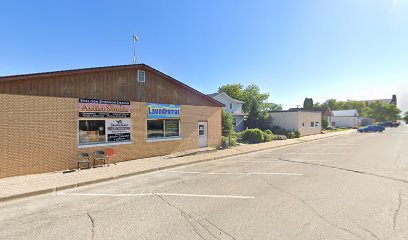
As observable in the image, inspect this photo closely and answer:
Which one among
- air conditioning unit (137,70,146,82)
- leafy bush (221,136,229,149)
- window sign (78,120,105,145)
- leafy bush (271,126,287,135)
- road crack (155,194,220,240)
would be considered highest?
air conditioning unit (137,70,146,82)

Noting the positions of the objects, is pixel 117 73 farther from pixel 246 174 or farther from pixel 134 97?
pixel 246 174

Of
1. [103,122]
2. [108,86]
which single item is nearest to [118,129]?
[103,122]

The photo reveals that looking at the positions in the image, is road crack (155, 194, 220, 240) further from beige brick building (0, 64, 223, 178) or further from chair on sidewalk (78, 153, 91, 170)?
beige brick building (0, 64, 223, 178)

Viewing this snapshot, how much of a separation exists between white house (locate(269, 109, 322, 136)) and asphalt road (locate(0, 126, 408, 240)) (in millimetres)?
21336

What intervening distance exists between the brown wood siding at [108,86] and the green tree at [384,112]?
288ft

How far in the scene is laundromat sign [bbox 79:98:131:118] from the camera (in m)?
11.0

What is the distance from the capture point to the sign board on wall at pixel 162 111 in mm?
13664

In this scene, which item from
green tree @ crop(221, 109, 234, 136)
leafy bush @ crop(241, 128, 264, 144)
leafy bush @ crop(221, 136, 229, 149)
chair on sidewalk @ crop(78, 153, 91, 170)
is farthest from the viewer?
leafy bush @ crop(241, 128, 264, 144)

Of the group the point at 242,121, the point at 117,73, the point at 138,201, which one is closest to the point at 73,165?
the point at 117,73

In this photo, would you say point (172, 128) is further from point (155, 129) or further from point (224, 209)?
point (224, 209)

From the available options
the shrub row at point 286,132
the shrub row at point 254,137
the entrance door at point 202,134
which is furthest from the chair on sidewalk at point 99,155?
the shrub row at point 286,132

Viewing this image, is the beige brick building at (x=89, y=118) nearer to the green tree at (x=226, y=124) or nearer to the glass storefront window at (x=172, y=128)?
the glass storefront window at (x=172, y=128)

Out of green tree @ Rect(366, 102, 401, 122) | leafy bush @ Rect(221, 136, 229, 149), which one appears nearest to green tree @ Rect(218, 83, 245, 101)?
leafy bush @ Rect(221, 136, 229, 149)

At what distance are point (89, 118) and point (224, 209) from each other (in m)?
9.03
